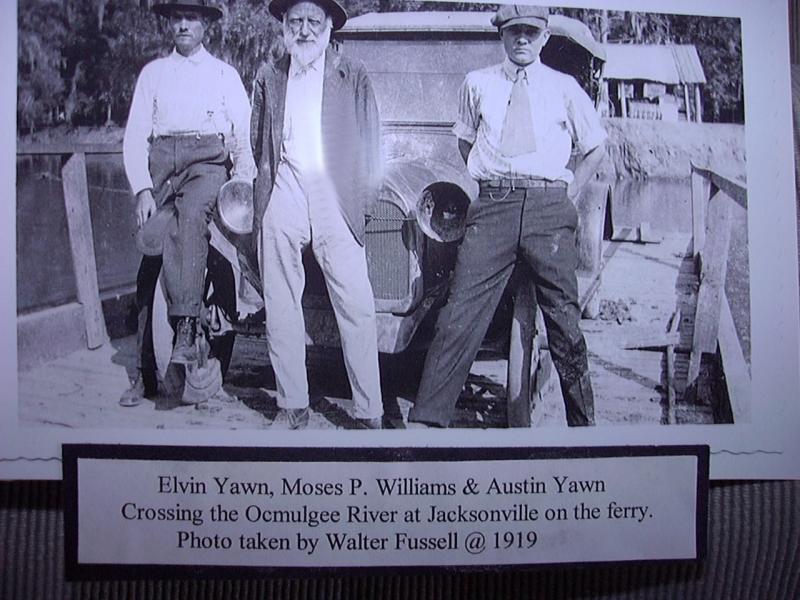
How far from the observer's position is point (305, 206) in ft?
2.07

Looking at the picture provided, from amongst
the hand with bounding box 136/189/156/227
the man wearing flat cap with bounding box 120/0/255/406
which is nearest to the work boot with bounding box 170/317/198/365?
the man wearing flat cap with bounding box 120/0/255/406

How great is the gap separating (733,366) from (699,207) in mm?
167

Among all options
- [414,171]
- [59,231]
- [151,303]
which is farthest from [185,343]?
[414,171]

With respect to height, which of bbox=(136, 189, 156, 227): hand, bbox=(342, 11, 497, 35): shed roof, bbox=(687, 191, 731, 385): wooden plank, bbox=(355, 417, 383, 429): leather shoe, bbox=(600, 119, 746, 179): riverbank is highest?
bbox=(342, 11, 497, 35): shed roof

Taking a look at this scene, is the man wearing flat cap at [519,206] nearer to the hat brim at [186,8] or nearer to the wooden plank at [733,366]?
the wooden plank at [733,366]

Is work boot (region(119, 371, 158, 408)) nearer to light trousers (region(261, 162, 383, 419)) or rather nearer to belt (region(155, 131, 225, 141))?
light trousers (region(261, 162, 383, 419))

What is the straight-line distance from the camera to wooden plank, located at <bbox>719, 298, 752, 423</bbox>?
0.68 m

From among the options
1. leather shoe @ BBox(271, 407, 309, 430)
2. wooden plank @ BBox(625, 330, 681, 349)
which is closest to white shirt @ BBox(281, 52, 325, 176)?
leather shoe @ BBox(271, 407, 309, 430)

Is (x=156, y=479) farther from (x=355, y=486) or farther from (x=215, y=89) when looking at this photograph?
(x=215, y=89)

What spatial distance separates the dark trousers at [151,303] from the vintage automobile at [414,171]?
63 millimetres

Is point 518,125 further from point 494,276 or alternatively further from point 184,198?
point 184,198

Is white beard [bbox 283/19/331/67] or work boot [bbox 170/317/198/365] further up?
white beard [bbox 283/19/331/67]

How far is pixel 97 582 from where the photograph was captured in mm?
615
